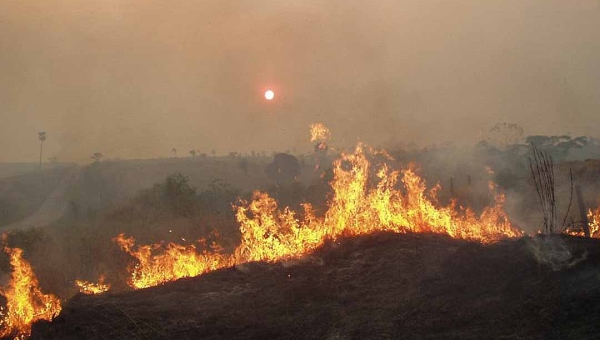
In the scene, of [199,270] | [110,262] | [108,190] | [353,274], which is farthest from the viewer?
[108,190]

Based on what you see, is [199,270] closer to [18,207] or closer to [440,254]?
[440,254]

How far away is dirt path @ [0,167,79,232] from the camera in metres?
42.3

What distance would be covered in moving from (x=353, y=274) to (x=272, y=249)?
8.00ft

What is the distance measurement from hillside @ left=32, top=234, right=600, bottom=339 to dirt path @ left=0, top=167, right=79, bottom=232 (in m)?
34.3

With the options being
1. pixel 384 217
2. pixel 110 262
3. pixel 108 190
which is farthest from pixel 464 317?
pixel 108 190

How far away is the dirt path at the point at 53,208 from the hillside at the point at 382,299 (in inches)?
1349

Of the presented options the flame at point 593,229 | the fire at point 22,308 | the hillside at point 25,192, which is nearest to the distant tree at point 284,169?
the hillside at point 25,192

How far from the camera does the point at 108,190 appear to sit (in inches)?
2537

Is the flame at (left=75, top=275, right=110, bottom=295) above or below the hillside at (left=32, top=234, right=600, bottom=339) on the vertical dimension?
below

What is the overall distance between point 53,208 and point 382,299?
167ft

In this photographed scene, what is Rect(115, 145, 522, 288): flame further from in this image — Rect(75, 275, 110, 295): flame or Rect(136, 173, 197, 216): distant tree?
Rect(136, 173, 197, 216): distant tree

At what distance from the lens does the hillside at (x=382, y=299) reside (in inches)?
299

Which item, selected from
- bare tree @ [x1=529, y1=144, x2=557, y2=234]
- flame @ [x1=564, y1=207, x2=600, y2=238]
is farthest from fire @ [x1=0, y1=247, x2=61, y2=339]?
flame @ [x1=564, y1=207, x2=600, y2=238]

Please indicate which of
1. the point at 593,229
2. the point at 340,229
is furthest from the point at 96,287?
the point at 593,229
